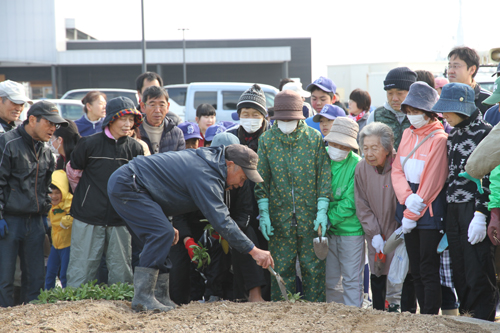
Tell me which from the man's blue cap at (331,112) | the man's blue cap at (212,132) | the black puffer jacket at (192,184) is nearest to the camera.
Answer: the black puffer jacket at (192,184)

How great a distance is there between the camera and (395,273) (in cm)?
408

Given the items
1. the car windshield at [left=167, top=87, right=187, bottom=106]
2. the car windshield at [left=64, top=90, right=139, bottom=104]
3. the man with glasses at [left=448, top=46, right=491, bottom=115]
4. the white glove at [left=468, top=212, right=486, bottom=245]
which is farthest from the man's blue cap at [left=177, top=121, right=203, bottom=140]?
the car windshield at [left=64, top=90, right=139, bottom=104]

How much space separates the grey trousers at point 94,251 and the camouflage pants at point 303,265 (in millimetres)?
1426

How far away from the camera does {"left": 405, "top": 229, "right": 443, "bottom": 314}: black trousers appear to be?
386cm

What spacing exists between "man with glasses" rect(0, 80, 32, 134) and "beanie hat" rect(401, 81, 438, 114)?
3.75 m

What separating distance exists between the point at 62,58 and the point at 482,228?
30.3 m

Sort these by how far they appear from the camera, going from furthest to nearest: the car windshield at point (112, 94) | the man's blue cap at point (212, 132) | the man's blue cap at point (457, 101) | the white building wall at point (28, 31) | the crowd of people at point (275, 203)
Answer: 1. the white building wall at point (28, 31)
2. the car windshield at point (112, 94)
3. the man's blue cap at point (212, 132)
4. the man's blue cap at point (457, 101)
5. the crowd of people at point (275, 203)

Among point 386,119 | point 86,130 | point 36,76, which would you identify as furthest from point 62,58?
point 386,119

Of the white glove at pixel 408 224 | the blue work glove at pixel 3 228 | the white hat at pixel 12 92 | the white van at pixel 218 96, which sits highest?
the white van at pixel 218 96

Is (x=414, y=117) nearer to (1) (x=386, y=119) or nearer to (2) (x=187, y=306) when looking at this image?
(1) (x=386, y=119)

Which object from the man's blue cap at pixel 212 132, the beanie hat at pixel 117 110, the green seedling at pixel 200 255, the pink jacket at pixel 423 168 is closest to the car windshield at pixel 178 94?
the man's blue cap at pixel 212 132

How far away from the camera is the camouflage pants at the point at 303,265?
167 inches

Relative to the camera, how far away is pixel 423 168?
4.00 metres

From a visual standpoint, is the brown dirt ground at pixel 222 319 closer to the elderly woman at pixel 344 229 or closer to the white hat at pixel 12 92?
the elderly woman at pixel 344 229
